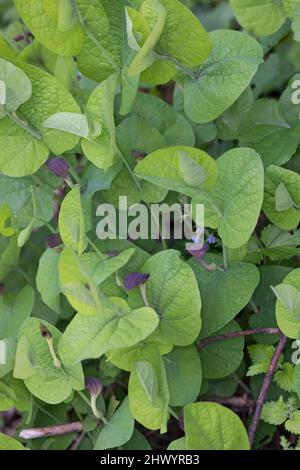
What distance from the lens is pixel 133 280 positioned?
2.65ft

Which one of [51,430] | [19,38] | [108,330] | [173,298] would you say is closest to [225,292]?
[173,298]

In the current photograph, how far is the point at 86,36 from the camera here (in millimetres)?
901

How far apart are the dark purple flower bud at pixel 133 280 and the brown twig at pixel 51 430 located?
23 cm

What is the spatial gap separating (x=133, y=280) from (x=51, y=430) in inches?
9.9

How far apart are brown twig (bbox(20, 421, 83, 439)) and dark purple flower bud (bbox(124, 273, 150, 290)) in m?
0.23

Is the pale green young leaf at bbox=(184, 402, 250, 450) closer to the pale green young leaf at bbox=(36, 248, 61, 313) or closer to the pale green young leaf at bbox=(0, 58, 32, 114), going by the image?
the pale green young leaf at bbox=(36, 248, 61, 313)

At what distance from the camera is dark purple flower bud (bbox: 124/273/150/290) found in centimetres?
81

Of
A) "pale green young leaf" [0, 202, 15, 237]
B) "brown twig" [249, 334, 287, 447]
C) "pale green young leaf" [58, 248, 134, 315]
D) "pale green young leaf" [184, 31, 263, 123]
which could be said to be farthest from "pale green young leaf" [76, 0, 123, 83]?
"brown twig" [249, 334, 287, 447]

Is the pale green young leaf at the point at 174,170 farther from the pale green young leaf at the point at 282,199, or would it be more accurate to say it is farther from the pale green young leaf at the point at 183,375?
the pale green young leaf at the point at 183,375

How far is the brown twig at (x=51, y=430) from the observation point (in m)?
0.88

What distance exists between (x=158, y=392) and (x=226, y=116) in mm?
431

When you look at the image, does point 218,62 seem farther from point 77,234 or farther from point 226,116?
point 77,234

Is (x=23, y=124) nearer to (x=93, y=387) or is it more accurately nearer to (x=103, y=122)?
(x=103, y=122)
